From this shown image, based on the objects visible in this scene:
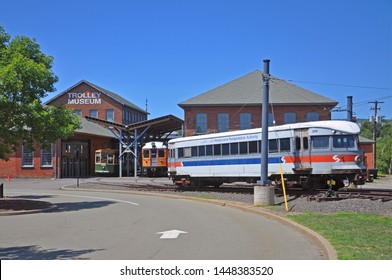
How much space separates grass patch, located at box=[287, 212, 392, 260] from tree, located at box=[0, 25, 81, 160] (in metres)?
10.3

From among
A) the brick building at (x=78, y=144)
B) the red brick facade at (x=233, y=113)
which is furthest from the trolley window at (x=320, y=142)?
the red brick facade at (x=233, y=113)

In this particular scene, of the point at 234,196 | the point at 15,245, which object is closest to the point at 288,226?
the point at 15,245

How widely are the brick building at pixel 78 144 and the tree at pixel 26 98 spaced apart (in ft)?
43.1

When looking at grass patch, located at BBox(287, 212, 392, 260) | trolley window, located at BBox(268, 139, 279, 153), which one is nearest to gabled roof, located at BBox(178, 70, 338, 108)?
trolley window, located at BBox(268, 139, 279, 153)

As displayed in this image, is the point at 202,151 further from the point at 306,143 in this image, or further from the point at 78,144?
the point at 78,144

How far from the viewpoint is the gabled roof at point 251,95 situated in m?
51.5

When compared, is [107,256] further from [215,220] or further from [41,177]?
[41,177]

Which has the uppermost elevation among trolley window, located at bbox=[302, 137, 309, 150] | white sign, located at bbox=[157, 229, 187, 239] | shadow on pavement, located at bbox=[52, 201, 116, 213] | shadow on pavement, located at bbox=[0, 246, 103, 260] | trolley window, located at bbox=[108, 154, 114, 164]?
trolley window, located at bbox=[302, 137, 309, 150]

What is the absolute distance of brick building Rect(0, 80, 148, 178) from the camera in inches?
1815

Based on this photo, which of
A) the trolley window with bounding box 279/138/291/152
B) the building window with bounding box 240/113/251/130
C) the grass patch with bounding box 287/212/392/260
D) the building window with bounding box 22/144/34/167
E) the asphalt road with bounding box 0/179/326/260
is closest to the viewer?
the grass patch with bounding box 287/212/392/260

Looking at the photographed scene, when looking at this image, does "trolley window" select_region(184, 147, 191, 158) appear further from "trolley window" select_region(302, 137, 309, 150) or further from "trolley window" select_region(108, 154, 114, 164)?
"trolley window" select_region(108, 154, 114, 164)

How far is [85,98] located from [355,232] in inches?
2498

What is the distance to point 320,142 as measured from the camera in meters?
20.8

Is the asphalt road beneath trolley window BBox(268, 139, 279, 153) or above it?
beneath
